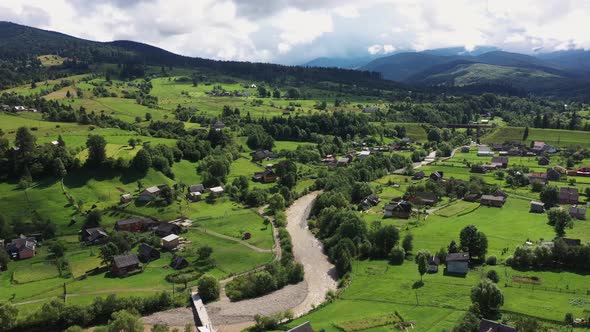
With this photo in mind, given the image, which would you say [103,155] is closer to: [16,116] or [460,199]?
[16,116]

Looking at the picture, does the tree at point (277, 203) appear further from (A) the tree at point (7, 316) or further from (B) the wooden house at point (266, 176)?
(A) the tree at point (7, 316)

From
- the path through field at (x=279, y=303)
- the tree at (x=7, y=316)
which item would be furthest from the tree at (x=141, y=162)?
the tree at (x=7, y=316)

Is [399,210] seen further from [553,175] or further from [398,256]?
[553,175]

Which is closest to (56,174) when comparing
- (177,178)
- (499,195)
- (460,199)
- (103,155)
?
(103,155)

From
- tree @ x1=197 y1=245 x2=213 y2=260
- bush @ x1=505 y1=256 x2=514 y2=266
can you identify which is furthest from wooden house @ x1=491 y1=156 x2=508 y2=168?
tree @ x1=197 y1=245 x2=213 y2=260

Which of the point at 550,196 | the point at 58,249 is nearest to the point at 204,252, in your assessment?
the point at 58,249

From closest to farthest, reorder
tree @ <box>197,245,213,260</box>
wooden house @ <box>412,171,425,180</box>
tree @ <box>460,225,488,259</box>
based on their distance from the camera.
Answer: tree @ <box>460,225,488,259</box>
tree @ <box>197,245,213,260</box>
wooden house @ <box>412,171,425,180</box>

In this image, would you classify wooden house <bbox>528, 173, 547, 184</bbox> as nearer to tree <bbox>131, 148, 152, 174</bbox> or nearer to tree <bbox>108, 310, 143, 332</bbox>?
tree <bbox>131, 148, 152, 174</bbox>
